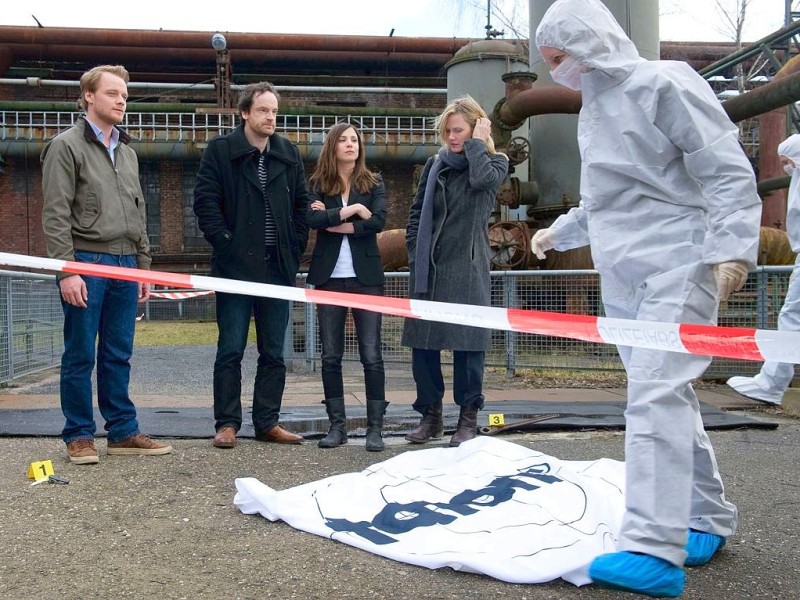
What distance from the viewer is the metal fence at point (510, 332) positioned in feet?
25.8

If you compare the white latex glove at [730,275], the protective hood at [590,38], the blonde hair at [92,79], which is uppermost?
the blonde hair at [92,79]

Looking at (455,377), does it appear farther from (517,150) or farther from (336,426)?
(517,150)

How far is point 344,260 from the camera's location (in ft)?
16.2

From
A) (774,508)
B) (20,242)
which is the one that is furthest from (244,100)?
(20,242)

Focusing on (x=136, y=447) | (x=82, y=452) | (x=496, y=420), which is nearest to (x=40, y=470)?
(x=82, y=452)

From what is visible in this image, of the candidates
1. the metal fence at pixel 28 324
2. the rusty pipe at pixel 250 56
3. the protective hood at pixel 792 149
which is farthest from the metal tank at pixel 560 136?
the rusty pipe at pixel 250 56

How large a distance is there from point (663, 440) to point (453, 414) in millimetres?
3825

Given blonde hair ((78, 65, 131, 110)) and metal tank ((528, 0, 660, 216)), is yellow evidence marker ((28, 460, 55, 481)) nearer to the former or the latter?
blonde hair ((78, 65, 131, 110))

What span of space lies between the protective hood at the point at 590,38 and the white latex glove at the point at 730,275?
0.74 metres

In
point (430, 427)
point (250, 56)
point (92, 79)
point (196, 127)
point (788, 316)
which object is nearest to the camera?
point (92, 79)

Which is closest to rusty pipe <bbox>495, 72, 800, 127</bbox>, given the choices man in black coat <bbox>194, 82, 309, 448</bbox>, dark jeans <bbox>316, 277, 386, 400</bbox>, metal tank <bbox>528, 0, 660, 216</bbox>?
metal tank <bbox>528, 0, 660, 216</bbox>

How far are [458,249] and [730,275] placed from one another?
244 cm

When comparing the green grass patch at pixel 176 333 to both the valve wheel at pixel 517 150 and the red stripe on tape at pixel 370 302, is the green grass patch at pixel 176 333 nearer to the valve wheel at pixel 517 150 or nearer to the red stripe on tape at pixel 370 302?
the valve wheel at pixel 517 150

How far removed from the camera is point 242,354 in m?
4.89
